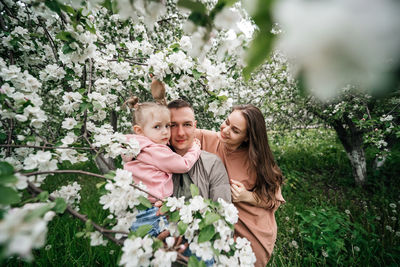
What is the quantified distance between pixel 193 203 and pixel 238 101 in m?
4.22

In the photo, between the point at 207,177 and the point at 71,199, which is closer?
the point at 71,199

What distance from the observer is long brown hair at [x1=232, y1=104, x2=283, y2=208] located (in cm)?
180

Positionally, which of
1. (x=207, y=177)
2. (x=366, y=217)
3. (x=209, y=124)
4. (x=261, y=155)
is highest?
(x=209, y=124)

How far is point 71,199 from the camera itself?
121 centimetres

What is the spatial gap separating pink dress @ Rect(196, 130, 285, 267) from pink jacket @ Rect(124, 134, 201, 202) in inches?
25.7

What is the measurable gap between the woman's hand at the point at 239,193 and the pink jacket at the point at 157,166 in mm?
511

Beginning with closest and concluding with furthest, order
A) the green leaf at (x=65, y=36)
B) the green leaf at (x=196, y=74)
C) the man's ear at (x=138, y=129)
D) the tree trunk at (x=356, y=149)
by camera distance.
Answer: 1. the green leaf at (x=65, y=36)
2. the green leaf at (x=196, y=74)
3. the man's ear at (x=138, y=129)
4. the tree trunk at (x=356, y=149)

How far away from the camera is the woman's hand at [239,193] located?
1.65 metres

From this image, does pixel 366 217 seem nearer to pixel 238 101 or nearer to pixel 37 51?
A: pixel 238 101

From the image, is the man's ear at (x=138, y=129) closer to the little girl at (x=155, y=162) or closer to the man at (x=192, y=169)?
the little girl at (x=155, y=162)

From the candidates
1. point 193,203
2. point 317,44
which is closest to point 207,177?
point 193,203

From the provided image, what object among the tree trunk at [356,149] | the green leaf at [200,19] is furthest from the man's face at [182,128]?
the tree trunk at [356,149]

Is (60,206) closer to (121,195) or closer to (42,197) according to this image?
(42,197)

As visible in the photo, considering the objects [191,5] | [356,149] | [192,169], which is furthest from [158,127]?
[356,149]
